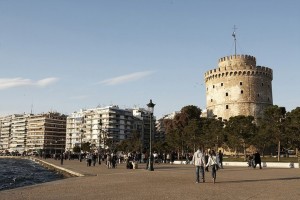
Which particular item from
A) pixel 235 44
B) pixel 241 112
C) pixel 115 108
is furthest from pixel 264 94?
pixel 115 108

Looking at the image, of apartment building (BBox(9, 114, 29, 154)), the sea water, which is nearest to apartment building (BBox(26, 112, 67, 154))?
apartment building (BBox(9, 114, 29, 154))

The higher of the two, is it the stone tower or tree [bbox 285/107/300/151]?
the stone tower

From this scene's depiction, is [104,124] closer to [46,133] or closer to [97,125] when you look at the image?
[97,125]

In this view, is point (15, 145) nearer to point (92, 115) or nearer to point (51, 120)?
point (51, 120)

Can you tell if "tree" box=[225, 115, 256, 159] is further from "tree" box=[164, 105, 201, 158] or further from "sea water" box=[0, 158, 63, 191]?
"sea water" box=[0, 158, 63, 191]

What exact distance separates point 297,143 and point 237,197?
35.2 m

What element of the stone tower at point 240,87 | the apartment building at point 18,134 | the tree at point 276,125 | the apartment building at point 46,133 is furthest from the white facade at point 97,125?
the tree at point 276,125

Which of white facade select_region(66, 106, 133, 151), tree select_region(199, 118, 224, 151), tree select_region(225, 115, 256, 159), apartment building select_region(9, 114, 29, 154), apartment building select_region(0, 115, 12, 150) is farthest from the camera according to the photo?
apartment building select_region(0, 115, 12, 150)

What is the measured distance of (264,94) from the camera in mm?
75000

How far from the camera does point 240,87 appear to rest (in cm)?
7350

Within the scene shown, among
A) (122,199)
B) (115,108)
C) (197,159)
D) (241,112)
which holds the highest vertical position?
(115,108)

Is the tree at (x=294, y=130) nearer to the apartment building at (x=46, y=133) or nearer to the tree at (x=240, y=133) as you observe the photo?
the tree at (x=240, y=133)

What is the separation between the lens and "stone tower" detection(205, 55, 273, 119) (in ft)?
240

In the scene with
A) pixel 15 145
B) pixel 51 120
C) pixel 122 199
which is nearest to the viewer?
pixel 122 199
